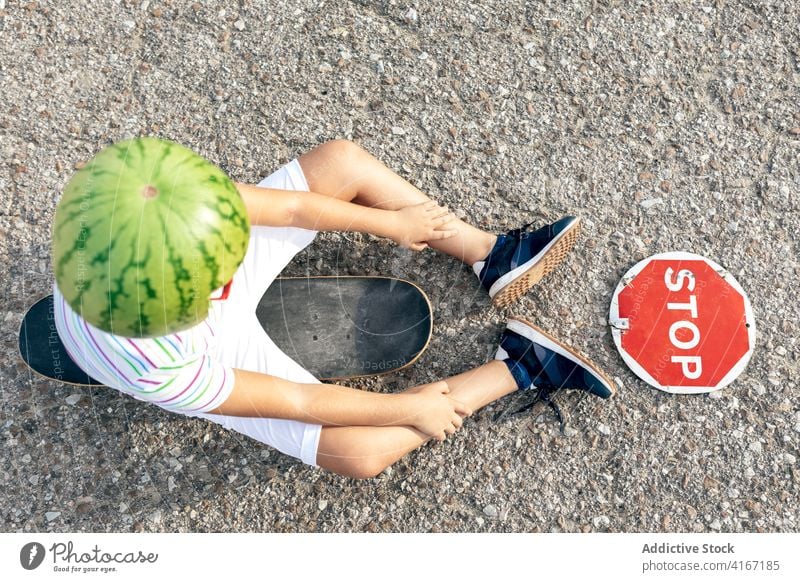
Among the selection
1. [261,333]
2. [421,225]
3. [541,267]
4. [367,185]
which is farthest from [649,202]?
[261,333]

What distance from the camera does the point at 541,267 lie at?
81.0 inches

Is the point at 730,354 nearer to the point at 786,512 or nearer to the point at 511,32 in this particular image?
the point at 786,512

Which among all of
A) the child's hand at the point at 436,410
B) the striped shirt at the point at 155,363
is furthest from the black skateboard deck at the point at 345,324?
the striped shirt at the point at 155,363

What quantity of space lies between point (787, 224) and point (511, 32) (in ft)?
3.95

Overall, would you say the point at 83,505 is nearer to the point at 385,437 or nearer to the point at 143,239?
the point at 385,437

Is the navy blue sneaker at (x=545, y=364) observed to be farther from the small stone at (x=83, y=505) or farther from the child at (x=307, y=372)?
the small stone at (x=83, y=505)

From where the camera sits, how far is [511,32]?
240cm

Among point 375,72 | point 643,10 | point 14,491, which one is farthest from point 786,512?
point 14,491

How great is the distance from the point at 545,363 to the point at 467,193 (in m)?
0.66

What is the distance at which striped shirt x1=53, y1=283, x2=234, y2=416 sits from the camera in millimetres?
1475

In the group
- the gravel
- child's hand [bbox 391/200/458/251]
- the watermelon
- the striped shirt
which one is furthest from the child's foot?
the watermelon

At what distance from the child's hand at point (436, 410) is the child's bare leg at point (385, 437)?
4 centimetres

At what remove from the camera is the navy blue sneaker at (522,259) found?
6.63ft

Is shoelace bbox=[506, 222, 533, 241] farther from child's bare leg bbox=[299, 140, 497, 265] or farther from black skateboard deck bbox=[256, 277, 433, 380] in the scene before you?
black skateboard deck bbox=[256, 277, 433, 380]
